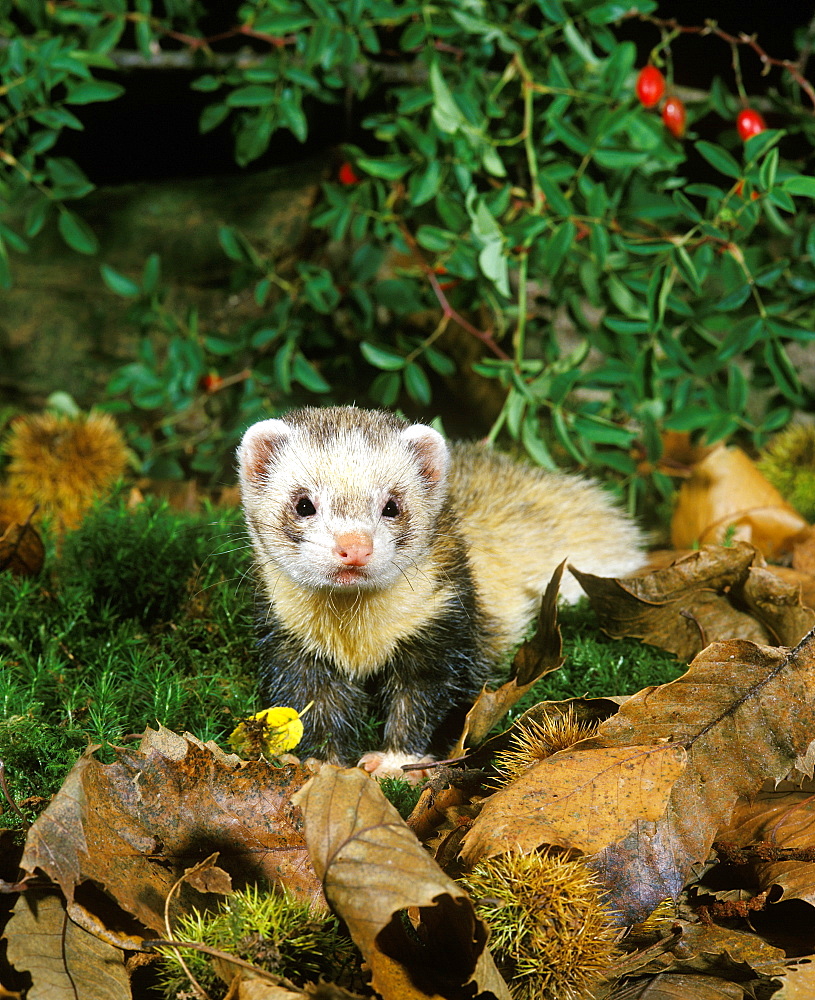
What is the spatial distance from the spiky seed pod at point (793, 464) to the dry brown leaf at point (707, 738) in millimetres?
2271

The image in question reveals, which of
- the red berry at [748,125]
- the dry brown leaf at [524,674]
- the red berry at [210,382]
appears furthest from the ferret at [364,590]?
the red berry at [748,125]

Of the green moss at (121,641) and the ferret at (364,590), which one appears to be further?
the ferret at (364,590)

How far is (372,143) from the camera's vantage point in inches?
200

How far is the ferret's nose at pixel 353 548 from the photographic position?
2.22 m

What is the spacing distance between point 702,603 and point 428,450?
0.93m

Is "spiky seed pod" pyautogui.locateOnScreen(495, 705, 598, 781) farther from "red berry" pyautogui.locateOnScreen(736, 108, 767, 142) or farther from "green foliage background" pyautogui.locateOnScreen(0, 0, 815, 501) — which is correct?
"red berry" pyautogui.locateOnScreen(736, 108, 767, 142)

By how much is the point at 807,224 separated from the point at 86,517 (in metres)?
3.20

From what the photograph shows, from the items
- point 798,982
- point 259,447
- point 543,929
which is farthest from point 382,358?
point 798,982

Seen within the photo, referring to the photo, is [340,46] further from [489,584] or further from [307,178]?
[489,584]

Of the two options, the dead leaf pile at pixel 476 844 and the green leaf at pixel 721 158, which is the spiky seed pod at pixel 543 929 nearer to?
the dead leaf pile at pixel 476 844

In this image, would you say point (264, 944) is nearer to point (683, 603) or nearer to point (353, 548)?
point (353, 548)

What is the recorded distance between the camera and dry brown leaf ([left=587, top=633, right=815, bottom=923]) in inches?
67.7

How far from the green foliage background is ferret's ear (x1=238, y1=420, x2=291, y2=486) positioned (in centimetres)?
112

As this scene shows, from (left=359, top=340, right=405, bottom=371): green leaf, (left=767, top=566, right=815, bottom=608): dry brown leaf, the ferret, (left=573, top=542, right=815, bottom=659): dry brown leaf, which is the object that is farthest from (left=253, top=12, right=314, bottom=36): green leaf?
(left=767, top=566, right=815, bottom=608): dry brown leaf
